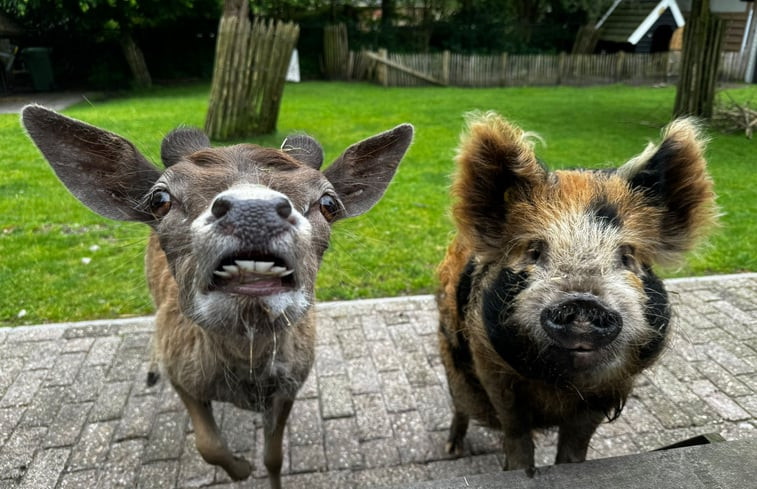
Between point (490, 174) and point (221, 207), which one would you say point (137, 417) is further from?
point (490, 174)

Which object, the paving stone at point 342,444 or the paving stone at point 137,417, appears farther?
the paving stone at point 137,417

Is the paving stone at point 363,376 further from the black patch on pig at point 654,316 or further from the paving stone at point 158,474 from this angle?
the black patch on pig at point 654,316

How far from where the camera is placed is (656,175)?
2717 mm

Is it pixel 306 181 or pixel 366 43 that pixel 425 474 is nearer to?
pixel 306 181

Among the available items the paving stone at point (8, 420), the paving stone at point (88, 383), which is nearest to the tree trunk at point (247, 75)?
the paving stone at point (88, 383)

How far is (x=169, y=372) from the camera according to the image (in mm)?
3357

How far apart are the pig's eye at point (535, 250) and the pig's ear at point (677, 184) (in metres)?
0.67

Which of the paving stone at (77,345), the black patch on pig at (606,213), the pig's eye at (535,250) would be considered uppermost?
the black patch on pig at (606,213)

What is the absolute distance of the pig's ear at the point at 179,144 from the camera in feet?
9.72

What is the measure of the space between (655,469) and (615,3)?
1241 inches

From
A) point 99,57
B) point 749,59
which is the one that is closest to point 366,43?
point 99,57

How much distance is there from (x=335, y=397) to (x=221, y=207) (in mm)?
2962

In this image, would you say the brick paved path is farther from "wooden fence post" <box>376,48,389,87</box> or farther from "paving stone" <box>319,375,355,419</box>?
"wooden fence post" <box>376,48,389,87</box>

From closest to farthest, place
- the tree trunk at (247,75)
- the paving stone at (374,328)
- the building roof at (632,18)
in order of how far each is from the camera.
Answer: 1. the paving stone at (374,328)
2. the tree trunk at (247,75)
3. the building roof at (632,18)
